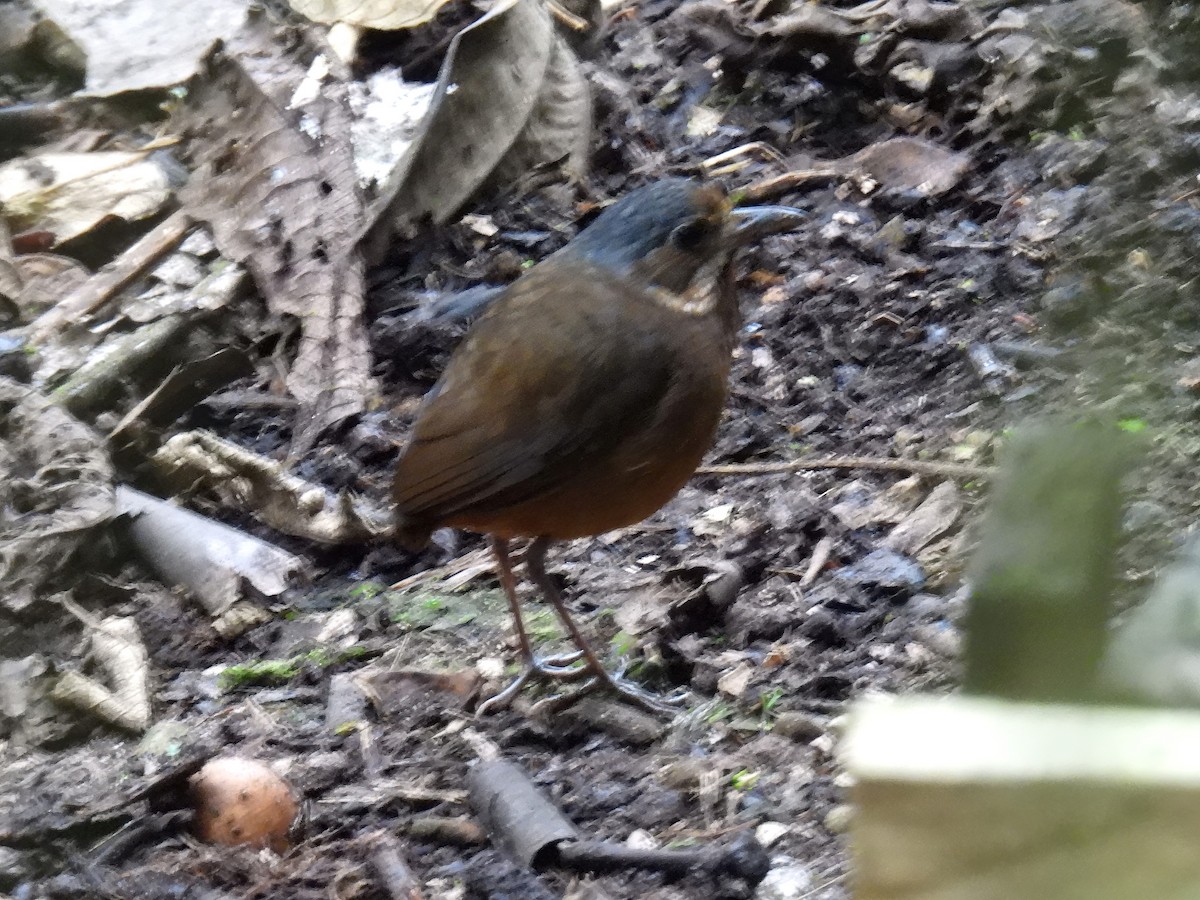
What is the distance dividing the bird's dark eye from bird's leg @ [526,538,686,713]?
0.91m

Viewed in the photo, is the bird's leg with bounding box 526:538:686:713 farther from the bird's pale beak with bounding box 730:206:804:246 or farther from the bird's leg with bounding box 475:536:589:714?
the bird's pale beak with bounding box 730:206:804:246

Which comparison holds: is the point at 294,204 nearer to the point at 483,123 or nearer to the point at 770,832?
the point at 483,123

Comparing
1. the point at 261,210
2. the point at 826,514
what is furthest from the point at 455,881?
the point at 261,210

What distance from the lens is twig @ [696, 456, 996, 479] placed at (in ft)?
12.5

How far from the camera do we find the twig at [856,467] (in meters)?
3.80

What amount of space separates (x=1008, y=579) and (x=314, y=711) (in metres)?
2.86

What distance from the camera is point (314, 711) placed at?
3.61 meters

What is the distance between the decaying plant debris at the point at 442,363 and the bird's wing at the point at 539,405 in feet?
1.76

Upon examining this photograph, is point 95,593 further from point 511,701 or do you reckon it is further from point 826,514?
point 826,514

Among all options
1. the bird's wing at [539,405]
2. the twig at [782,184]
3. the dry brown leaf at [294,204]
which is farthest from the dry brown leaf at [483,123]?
the bird's wing at [539,405]

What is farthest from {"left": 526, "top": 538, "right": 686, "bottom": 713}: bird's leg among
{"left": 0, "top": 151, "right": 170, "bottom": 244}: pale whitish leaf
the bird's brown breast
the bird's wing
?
{"left": 0, "top": 151, "right": 170, "bottom": 244}: pale whitish leaf

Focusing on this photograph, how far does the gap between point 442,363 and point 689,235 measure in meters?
1.57

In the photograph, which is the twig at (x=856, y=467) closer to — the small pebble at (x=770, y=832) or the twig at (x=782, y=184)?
the small pebble at (x=770, y=832)

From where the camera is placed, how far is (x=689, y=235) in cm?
377
